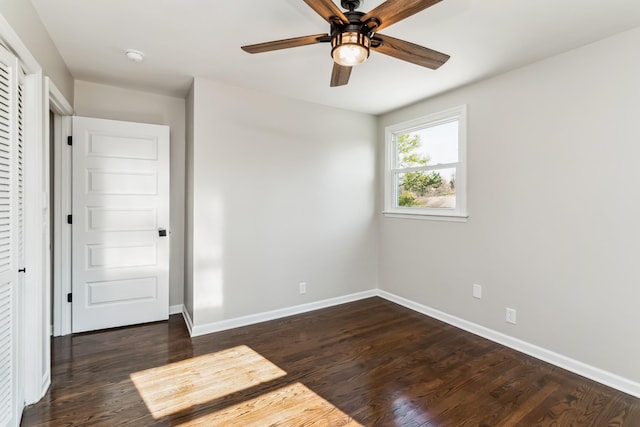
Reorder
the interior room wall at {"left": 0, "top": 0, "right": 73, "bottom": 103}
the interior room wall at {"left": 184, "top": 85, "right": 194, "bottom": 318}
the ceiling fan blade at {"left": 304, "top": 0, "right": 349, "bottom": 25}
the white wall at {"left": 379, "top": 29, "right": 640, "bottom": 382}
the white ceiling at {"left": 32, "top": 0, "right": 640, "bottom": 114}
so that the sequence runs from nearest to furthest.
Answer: the ceiling fan blade at {"left": 304, "top": 0, "right": 349, "bottom": 25} < the interior room wall at {"left": 0, "top": 0, "right": 73, "bottom": 103} < the white ceiling at {"left": 32, "top": 0, "right": 640, "bottom": 114} < the white wall at {"left": 379, "top": 29, "right": 640, "bottom": 382} < the interior room wall at {"left": 184, "top": 85, "right": 194, "bottom": 318}

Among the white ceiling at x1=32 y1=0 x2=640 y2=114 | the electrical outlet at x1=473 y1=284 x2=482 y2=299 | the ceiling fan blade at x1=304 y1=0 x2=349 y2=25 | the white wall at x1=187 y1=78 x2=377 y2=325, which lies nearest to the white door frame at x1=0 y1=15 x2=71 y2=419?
the white ceiling at x1=32 y1=0 x2=640 y2=114

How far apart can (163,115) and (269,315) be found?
2574mm

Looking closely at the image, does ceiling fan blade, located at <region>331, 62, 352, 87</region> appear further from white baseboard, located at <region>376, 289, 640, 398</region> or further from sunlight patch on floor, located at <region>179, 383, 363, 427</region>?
white baseboard, located at <region>376, 289, 640, 398</region>

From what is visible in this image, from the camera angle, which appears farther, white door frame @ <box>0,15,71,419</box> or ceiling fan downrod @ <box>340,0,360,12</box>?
white door frame @ <box>0,15,71,419</box>

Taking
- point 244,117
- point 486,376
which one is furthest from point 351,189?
point 486,376

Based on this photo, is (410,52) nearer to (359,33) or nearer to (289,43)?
(359,33)

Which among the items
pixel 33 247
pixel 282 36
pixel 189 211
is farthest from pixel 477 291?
pixel 33 247

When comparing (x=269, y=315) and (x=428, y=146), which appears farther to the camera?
(x=428, y=146)

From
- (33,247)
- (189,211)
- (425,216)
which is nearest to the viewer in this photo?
(33,247)

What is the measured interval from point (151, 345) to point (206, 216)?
1.27 metres

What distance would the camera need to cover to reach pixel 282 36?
2.29 m

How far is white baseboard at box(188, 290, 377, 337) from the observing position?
123 inches

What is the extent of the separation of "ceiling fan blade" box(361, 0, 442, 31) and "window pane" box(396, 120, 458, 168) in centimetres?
211

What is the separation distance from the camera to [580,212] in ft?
7.89
